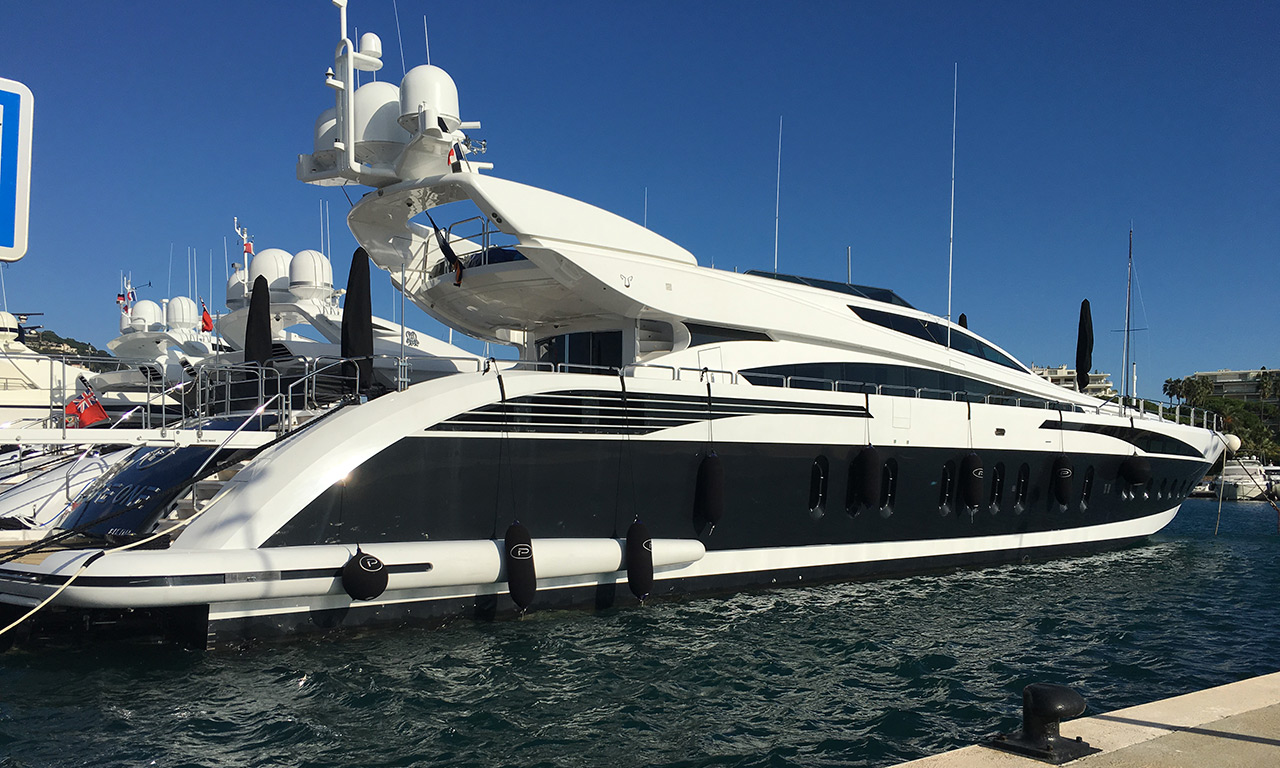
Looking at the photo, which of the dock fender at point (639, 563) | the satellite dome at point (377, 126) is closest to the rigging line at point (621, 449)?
the dock fender at point (639, 563)

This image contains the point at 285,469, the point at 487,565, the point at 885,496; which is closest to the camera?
the point at 285,469

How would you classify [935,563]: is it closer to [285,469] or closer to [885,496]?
[885,496]

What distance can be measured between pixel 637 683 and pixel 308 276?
2239cm

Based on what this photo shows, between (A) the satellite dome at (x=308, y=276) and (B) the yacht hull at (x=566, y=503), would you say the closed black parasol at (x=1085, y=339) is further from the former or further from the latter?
(A) the satellite dome at (x=308, y=276)

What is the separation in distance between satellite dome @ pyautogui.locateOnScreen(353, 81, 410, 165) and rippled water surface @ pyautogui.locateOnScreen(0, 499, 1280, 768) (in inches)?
294

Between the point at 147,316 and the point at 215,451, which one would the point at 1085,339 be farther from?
the point at 147,316

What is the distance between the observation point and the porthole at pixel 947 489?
48.5 ft

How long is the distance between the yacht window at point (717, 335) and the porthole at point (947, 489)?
3754mm

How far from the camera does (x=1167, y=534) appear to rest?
944 inches

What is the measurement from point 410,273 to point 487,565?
265 inches

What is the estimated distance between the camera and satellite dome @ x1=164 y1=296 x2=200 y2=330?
42.0 meters

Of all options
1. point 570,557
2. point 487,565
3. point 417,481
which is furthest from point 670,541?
point 417,481

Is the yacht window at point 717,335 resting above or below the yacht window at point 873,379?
above

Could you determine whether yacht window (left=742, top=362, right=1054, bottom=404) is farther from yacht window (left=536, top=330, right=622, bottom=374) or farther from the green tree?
the green tree
